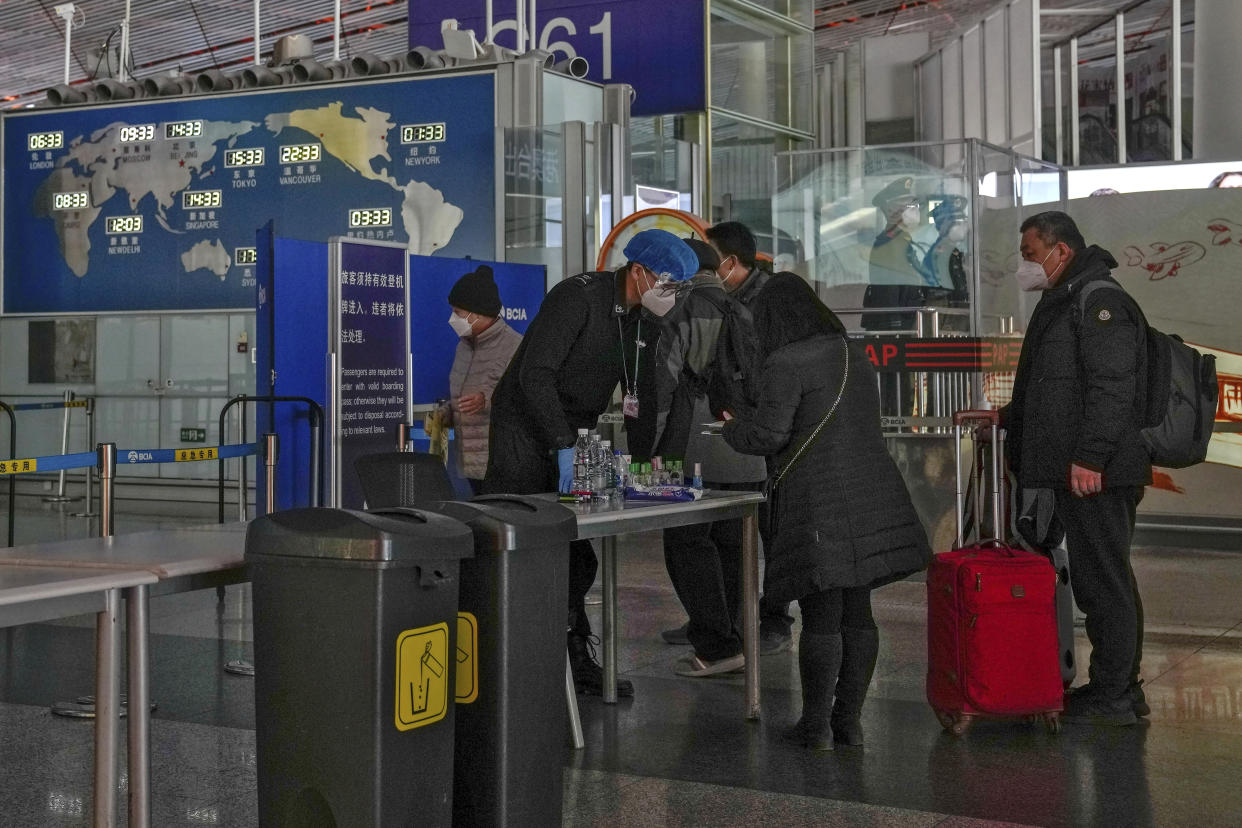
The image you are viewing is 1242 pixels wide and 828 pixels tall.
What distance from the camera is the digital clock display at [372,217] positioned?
10.7 metres

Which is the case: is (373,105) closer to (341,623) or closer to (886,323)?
(886,323)

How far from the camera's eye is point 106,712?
271 cm

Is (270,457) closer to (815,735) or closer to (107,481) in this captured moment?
(107,481)

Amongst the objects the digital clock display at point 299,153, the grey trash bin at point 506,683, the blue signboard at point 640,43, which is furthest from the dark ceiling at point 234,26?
the grey trash bin at point 506,683

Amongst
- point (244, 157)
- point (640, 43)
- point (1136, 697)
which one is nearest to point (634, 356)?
point (1136, 697)

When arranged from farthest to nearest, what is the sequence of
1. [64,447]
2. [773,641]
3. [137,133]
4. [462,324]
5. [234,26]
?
[234,26]
[64,447]
[137,133]
[462,324]
[773,641]

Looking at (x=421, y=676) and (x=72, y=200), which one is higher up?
(x=72, y=200)

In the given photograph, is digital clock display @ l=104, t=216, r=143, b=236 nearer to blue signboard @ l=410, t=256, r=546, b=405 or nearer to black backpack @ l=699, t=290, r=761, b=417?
blue signboard @ l=410, t=256, r=546, b=405

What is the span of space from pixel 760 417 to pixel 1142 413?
52.1 inches

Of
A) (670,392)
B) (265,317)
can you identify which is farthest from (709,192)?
(670,392)

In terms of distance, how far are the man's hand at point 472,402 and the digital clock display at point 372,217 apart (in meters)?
4.44

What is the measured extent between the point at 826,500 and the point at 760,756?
0.79 metres

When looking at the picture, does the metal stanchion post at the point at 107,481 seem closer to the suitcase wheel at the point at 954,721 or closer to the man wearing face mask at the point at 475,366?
the man wearing face mask at the point at 475,366

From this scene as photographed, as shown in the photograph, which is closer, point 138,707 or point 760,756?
point 138,707
